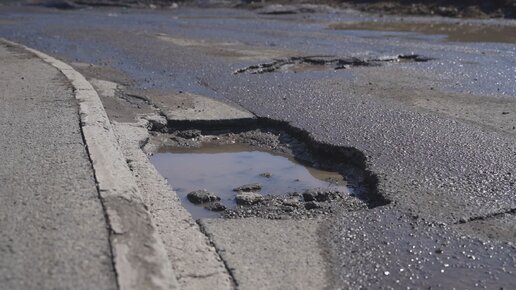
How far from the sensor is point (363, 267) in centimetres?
385

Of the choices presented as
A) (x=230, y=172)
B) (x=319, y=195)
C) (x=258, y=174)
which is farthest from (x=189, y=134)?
(x=319, y=195)

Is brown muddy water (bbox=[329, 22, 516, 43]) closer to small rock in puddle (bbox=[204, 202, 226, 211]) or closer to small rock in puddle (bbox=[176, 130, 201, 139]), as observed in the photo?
small rock in puddle (bbox=[176, 130, 201, 139])

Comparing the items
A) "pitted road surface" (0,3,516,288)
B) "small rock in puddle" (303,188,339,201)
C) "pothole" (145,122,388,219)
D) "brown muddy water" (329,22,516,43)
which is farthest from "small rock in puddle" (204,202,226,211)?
"brown muddy water" (329,22,516,43)

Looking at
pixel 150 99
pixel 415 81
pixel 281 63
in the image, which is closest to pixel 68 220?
pixel 150 99

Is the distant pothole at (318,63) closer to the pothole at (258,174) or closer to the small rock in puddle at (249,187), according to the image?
the pothole at (258,174)

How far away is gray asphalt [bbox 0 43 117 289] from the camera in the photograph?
3.22m

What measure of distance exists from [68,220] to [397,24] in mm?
19094

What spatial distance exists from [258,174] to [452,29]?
14942mm

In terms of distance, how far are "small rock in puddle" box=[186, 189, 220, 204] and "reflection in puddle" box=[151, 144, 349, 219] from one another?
0.17ft

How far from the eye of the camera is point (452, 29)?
19.2 m

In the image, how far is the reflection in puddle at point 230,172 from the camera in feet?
17.6

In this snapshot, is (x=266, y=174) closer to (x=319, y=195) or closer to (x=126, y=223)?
(x=319, y=195)

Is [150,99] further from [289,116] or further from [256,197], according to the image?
[256,197]

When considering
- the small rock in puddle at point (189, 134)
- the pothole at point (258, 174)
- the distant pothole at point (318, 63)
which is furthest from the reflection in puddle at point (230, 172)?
the distant pothole at point (318, 63)
